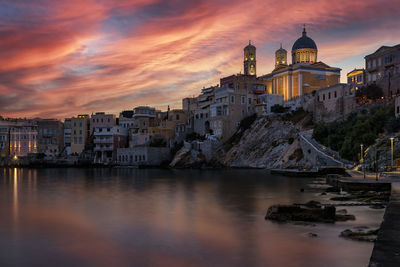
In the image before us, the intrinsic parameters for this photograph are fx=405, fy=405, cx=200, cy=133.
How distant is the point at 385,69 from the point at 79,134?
62298 millimetres

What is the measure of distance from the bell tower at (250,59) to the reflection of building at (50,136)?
4752 cm

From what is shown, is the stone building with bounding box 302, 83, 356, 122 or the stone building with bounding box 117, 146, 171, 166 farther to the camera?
the stone building with bounding box 117, 146, 171, 166

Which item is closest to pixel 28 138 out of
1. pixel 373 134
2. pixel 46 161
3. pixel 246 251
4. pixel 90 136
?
pixel 46 161

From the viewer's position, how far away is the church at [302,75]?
250 ft

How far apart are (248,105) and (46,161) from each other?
4699cm

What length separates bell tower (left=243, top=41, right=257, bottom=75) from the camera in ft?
335

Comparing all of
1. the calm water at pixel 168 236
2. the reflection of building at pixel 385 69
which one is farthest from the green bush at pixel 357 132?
the calm water at pixel 168 236

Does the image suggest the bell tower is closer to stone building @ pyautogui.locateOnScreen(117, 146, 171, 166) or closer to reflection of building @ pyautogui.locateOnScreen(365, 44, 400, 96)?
stone building @ pyautogui.locateOnScreen(117, 146, 171, 166)

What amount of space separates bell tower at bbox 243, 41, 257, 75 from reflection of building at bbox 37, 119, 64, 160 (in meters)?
47.5

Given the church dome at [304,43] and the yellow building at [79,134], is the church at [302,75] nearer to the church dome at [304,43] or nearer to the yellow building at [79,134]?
the church dome at [304,43]

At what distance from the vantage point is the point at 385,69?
199 feet

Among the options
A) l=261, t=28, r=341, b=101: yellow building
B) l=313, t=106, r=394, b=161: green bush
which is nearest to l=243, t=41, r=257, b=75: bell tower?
l=261, t=28, r=341, b=101: yellow building

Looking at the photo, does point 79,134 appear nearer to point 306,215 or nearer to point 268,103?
point 268,103

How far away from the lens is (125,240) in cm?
1439
